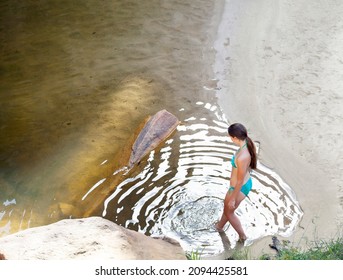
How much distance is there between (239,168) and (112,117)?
9.91 ft

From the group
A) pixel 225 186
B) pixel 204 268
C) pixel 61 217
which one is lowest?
pixel 61 217

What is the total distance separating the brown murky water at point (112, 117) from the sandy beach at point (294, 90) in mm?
239

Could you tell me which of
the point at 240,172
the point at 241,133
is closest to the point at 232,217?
the point at 240,172

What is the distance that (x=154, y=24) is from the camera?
10.2 meters

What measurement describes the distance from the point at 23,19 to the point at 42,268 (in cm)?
780

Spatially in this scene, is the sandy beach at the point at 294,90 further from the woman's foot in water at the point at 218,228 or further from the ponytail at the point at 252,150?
the ponytail at the point at 252,150

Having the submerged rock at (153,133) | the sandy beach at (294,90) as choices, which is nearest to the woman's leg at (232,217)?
the sandy beach at (294,90)

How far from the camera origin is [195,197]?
Answer: 7.12 meters

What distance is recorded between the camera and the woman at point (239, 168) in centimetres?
593

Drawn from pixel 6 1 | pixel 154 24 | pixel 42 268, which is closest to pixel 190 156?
pixel 154 24

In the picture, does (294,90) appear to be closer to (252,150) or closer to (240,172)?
(252,150)

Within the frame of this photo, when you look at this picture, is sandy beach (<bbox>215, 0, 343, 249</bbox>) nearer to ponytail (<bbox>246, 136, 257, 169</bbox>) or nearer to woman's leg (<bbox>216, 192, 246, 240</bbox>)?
woman's leg (<bbox>216, 192, 246, 240</bbox>)

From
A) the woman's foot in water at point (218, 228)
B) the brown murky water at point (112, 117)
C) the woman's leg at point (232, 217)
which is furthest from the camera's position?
the brown murky water at point (112, 117)

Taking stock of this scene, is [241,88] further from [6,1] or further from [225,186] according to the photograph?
[6,1]
